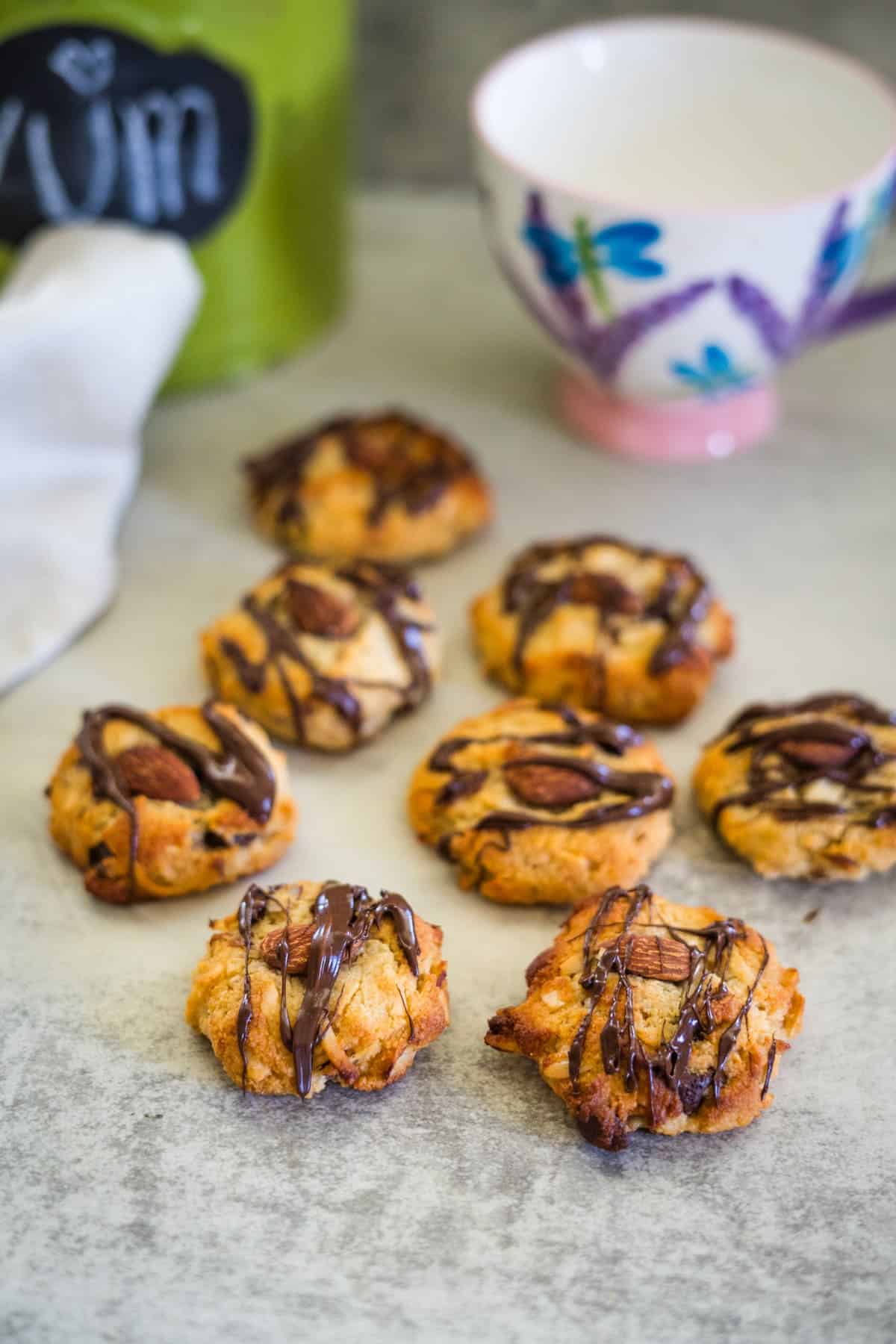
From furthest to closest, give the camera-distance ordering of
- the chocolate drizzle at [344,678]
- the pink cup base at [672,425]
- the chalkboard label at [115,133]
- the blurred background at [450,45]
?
the blurred background at [450,45] < the pink cup base at [672,425] < the chalkboard label at [115,133] < the chocolate drizzle at [344,678]

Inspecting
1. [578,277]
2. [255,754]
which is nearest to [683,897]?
[255,754]

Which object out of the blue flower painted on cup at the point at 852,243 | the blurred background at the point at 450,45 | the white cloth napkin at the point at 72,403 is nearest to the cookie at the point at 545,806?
the white cloth napkin at the point at 72,403

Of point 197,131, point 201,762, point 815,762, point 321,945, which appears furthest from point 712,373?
point 321,945

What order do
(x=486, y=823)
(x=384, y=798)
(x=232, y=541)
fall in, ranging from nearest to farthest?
(x=486, y=823), (x=384, y=798), (x=232, y=541)

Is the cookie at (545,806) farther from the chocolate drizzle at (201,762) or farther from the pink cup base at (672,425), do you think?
the pink cup base at (672,425)

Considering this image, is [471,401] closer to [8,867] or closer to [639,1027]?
[8,867]
